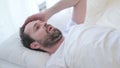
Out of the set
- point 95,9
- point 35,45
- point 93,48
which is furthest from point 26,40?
point 95,9

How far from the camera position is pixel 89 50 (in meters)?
0.97

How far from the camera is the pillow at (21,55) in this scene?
1.08 metres

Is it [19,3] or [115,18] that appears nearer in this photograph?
[115,18]

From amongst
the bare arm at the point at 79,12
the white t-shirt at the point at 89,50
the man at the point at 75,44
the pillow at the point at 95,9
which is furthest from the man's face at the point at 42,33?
the pillow at the point at 95,9

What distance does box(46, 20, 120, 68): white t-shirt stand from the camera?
0.93m

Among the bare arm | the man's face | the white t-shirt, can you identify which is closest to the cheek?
the man's face

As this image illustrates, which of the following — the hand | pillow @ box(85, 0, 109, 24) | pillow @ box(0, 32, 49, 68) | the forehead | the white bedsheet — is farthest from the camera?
pillow @ box(85, 0, 109, 24)

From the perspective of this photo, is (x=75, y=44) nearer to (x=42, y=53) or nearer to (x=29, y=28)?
(x=42, y=53)

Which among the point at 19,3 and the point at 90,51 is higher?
the point at 19,3

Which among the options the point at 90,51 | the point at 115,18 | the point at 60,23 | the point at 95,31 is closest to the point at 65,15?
the point at 60,23

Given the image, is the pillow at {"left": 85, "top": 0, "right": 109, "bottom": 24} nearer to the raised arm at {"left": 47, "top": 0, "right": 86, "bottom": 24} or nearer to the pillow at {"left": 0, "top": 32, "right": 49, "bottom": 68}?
the raised arm at {"left": 47, "top": 0, "right": 86, "bottom": 24}

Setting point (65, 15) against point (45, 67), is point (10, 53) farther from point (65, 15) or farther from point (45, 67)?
point (65, 15)

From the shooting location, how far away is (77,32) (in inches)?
43.1

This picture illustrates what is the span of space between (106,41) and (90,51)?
0.10m
